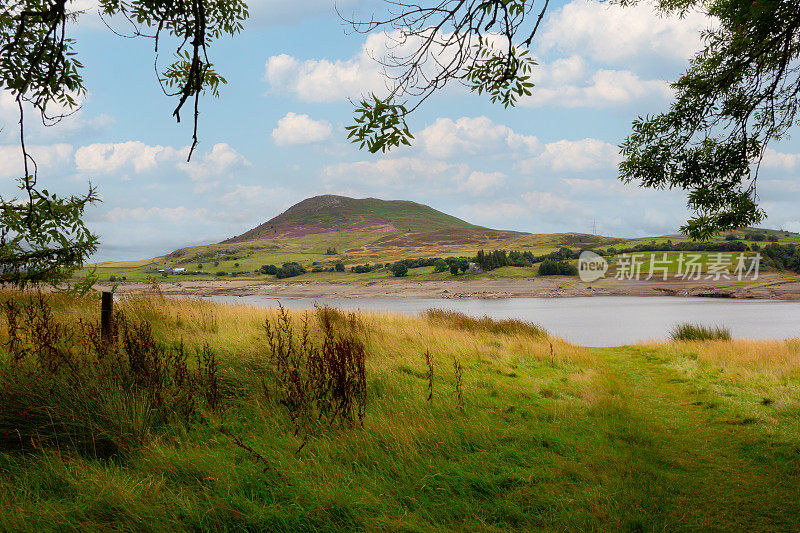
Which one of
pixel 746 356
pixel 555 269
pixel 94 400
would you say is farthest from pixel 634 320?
pixel 94 400

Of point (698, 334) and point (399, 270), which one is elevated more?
point (399, 270)

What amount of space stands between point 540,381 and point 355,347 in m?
4.29

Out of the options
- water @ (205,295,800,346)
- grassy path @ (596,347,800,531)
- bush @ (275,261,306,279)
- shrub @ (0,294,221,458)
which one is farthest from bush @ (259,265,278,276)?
grassy path @ (596,347,800,531)

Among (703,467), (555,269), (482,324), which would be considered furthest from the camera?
(555,269)

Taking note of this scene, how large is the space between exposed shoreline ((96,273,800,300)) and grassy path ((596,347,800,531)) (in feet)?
198

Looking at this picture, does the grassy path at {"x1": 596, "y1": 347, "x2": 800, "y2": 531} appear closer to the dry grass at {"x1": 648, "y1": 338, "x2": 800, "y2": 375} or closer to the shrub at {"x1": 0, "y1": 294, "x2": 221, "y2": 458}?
the dry grass at {"x1": 648, "y1": 338, "x2": 800, "y2": 375}

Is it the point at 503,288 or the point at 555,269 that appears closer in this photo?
the point at 503,288

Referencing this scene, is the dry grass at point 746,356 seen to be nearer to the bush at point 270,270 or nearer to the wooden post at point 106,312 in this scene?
the wooden post at point 106,312

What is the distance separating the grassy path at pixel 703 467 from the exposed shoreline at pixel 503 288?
60405 millimetres

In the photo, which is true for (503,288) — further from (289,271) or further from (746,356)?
(746,356)

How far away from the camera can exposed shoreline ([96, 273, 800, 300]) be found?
228 ft

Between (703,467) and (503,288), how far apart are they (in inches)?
2755

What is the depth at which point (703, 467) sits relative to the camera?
5.28m

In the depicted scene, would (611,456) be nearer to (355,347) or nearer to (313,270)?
(355,347)
